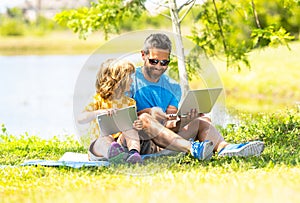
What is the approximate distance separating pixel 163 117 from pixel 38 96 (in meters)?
14.2

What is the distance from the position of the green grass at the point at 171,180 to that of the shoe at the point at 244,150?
0.07 metres

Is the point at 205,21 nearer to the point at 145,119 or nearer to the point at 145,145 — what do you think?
the point at 145,145

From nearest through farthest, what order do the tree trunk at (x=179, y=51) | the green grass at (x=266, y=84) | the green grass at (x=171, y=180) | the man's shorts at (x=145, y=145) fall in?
the green grass at (x=171, y=180), the man's shorts at (x=145, y=145), the tree trunk at (x=179, y=51), the green grass at (x=266, y=84)

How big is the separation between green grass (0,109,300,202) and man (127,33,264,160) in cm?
12

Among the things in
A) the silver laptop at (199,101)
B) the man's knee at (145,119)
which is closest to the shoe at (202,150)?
the silver laptop at (199,101)

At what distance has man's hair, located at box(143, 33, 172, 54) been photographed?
5773 millimetres

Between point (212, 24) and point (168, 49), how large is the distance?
11.6 ft

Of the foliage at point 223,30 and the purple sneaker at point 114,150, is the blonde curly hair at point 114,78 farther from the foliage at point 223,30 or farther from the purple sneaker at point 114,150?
the foliage at point 223,30

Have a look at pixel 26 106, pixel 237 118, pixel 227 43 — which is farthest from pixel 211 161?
pixel 26 106

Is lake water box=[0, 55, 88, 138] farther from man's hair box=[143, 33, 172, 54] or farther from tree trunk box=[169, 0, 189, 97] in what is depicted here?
man's hair box=[143, 33, 172, 54]

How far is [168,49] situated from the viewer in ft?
19.0

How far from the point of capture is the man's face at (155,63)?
18.8ft

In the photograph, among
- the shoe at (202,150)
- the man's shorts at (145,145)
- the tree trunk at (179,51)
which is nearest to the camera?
the shoe at (202,150)

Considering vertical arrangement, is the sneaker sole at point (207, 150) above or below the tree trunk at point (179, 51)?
below
